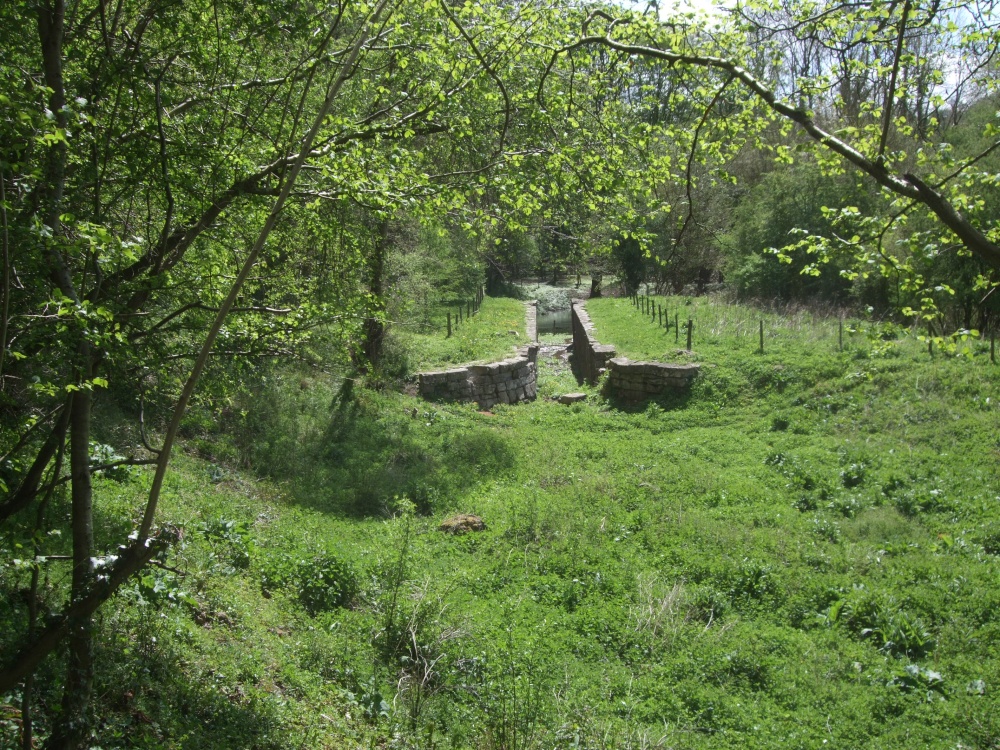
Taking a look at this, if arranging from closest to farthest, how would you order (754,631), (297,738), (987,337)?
(297,738) → (754,631) → (987,337)

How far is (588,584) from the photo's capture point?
752cm

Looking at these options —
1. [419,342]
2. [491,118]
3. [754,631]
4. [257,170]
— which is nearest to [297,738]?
[257,170]

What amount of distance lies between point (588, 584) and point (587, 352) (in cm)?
1307

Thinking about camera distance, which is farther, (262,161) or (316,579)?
(316,579)

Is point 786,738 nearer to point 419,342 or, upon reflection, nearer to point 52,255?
point 52,255

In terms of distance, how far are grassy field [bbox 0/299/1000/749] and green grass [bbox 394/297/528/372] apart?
4175mm

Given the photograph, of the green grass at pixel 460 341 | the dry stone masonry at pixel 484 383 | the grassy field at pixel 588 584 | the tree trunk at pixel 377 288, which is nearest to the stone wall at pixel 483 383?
the dry stone masonry at pixel 484 383

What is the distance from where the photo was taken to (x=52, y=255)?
2.88 metres

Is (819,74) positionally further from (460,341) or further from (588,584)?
(460,341)

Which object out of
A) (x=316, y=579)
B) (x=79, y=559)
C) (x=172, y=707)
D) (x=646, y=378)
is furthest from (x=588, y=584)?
(x=646, y=378)

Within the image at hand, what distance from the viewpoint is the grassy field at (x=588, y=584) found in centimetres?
498

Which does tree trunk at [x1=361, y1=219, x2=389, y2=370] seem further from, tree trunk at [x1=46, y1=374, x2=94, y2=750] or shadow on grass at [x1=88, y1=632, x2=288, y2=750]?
tree trunk at [x1=46, y1=374, x2=94, y2=750]

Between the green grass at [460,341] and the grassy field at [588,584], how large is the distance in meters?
4.18

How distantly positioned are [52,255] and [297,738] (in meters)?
3.07
